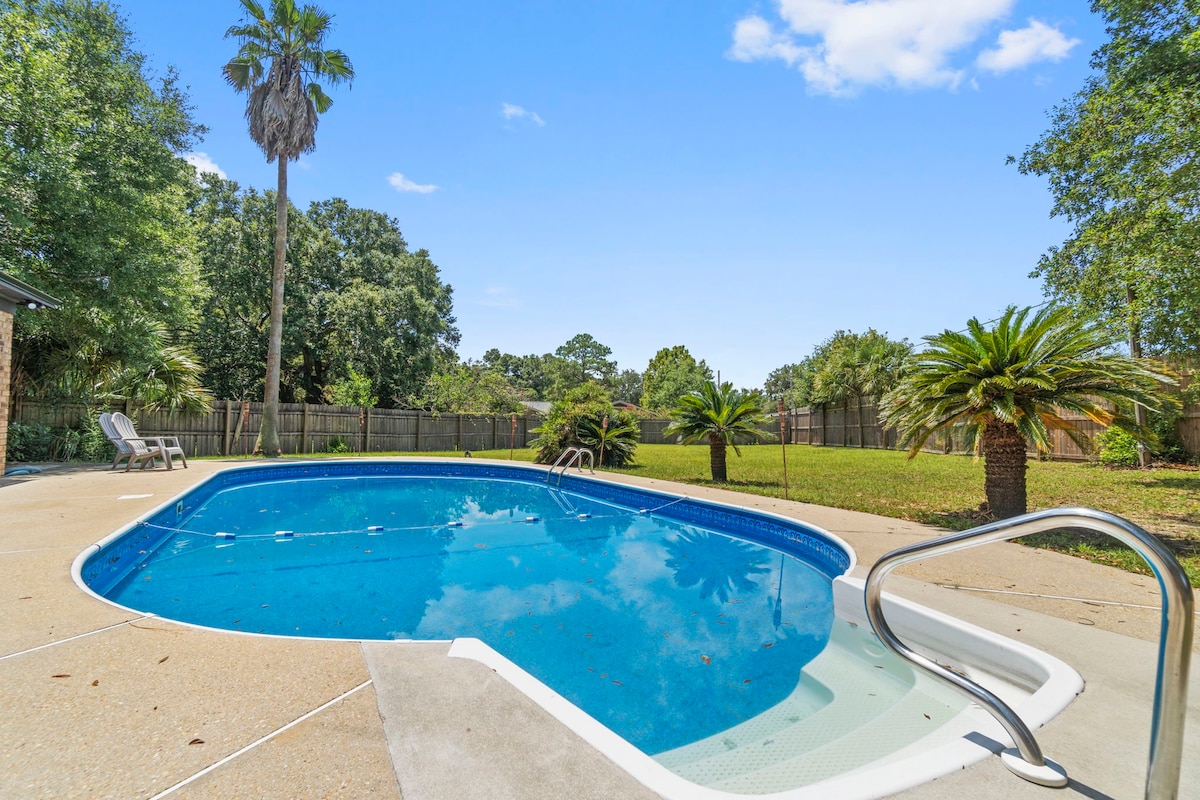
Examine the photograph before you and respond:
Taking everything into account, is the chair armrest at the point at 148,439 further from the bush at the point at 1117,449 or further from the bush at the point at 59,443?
the bush at the point at 1117,449

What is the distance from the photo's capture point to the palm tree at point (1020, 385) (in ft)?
18.6

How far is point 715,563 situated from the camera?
5914 mm

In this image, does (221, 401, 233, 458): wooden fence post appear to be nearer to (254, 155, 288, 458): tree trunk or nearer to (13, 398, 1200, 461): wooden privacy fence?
(13, 398, 1200, 461): wooden privacy fence

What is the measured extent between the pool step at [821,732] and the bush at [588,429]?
1086cm

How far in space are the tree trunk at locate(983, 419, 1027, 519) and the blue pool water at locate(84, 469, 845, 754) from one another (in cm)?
229

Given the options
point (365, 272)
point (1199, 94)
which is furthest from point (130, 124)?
point (1199, 94)

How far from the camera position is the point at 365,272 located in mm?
23484

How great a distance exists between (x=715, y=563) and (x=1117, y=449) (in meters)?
12.8

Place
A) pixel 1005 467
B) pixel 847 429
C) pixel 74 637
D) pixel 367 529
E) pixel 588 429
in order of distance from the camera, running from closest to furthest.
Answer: pixel 74 637 → pixel 1005 467 → pixel 367 529 → pixel 588 429 → pixel 847 429

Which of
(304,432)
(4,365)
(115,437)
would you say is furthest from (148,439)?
(304,432)

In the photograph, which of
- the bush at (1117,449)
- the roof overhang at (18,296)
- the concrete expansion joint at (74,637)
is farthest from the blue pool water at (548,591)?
the bush at (1117,449)

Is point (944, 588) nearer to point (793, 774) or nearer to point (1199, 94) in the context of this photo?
point (793, 774)

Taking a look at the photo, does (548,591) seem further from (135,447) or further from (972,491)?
(135,447)

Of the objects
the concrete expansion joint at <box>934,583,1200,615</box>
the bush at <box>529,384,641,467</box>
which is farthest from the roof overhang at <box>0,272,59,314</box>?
the concrete expansion joint at <box>934,583,1200,615</box>
